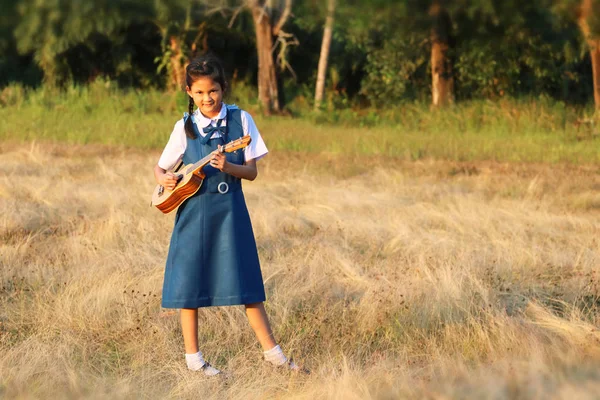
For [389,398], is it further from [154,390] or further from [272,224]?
[272,224]

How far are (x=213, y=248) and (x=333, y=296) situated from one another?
1.60 meters

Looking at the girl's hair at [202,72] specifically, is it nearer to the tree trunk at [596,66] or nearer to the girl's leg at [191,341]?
the girl's leg at [191,341]

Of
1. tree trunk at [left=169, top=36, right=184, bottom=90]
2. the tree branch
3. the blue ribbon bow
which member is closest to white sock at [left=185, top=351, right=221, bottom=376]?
the blue ribbon bow

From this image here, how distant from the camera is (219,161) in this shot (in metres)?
4.05

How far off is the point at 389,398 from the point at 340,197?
5931 mm

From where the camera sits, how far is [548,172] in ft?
37.8

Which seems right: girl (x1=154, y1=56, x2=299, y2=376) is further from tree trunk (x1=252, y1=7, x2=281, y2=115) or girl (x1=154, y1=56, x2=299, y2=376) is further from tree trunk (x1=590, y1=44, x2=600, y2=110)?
tree trunk (x1=252, y1=7, x2=281, y2=115)

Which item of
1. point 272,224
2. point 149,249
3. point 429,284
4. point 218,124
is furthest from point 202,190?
point 272,224

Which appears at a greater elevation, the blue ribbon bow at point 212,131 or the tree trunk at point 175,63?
the blue ribbon bow at point 212,131

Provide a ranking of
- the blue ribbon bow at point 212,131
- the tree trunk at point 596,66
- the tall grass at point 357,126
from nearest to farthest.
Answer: the blue ribbon bow at point 212,131, the tall grass at point 357,126, the tree trunk at point 596,66

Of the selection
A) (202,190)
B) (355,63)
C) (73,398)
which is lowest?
(355,63)

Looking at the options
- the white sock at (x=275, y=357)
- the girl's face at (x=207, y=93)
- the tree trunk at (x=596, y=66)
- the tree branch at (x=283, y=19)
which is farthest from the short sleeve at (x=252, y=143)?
the tree branch at (x=283, y=19)

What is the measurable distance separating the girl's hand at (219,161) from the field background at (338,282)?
0.84 meters

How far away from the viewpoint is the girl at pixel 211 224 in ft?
13.8
